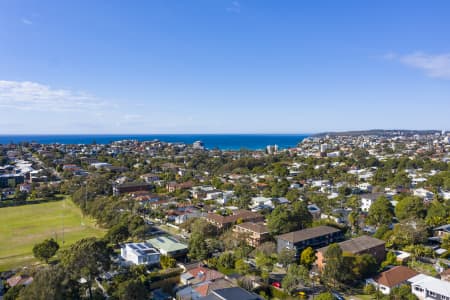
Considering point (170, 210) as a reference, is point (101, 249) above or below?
above

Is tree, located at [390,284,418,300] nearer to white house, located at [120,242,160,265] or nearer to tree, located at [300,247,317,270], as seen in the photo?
tree, located at [300,247,317,270]

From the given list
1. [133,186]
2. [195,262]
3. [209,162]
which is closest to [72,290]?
[195,262]

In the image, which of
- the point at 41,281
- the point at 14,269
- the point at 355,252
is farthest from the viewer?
the point at 14,269

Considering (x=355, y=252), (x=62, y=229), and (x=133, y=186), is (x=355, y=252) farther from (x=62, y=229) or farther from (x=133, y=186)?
(x=133, y=186)

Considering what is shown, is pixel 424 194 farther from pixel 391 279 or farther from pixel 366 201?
pixel 391 279

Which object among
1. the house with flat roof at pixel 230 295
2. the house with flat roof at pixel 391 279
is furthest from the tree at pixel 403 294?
the house with flat roof at pixel 230 295

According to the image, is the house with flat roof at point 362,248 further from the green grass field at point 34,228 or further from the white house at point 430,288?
the green grass field at point 34,228

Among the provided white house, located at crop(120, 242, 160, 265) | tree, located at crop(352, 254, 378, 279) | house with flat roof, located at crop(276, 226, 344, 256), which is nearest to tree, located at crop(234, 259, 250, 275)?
house with flat roof, located at crop(276, 226, 344, 256)
